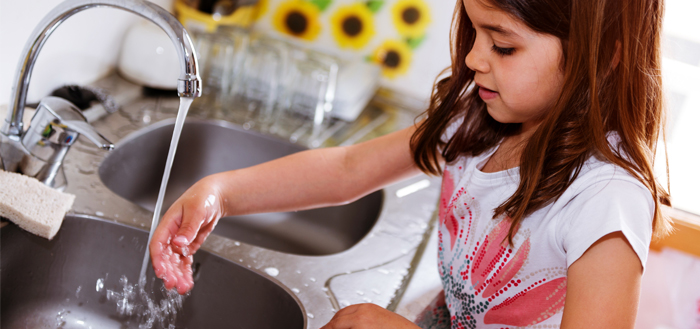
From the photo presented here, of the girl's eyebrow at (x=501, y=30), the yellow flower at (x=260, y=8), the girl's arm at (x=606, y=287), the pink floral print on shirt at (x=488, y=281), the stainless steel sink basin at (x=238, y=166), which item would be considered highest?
the girl's eyebrow at (x=501, y=30)

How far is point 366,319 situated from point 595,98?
0.38 metres

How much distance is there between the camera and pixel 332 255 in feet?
3.10

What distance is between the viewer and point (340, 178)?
94cm

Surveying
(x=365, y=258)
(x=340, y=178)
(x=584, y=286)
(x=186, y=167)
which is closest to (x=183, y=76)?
(x=340, y=178)

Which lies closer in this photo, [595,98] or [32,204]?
[595,98]

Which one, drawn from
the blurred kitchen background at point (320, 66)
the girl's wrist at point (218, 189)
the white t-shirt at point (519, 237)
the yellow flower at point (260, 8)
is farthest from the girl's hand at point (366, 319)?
the yellow flower at point (260, 8)

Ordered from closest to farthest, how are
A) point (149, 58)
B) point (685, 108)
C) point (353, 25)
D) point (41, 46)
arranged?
1. point (41, 46)
2. point (149, 58)
3. point (685, 108)
4. point (353, 25)

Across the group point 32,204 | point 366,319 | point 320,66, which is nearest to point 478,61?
point 366,319

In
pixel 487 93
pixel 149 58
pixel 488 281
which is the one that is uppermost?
pixel 487 93

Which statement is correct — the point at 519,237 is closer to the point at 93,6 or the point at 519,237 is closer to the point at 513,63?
the point at 513,63

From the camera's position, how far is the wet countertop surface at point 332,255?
84 centimetres

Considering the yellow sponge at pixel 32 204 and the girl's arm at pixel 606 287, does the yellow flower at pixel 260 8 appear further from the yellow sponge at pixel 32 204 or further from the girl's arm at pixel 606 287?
the girl's arm at pixel 606 287

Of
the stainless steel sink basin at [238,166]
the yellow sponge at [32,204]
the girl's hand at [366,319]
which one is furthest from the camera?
the stainless steel sink basin at [238,166]

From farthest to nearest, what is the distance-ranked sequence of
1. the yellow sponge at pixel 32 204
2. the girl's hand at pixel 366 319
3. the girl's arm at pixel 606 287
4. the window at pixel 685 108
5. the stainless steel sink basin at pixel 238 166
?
the window at pixel 685 108 < the stainless steel sink basin at pixel 238 166 < the yellow sponge at pixel 32 204 < the girl's hand at pixel 366 319 < the girl's arm at pixel 606 287
